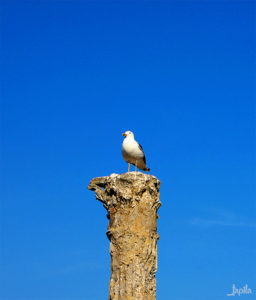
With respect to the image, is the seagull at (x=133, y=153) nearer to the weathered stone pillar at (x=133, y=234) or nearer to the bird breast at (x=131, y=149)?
the bird breast at (x=131, y=149)

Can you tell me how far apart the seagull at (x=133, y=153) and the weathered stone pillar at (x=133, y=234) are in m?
2.07

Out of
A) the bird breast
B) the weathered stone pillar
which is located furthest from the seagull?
the weathered stone pillar

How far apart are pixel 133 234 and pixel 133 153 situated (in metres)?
3.57

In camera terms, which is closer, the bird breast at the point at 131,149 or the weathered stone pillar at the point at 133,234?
the weathered stone pillar at the point at 133,234

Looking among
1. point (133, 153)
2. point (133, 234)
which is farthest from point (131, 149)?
point (133, 234)

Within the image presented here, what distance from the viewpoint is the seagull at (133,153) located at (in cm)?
2055

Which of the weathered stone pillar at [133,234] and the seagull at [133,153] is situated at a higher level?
the seagull at [133,153]

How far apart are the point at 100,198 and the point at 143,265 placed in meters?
2.67

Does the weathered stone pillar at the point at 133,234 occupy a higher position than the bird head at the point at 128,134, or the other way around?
the bird head at the point at 128,134

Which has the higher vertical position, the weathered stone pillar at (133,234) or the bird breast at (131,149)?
the bird breast at (131,149)

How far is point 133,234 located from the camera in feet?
58.8

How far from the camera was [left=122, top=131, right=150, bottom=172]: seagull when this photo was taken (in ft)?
67.4

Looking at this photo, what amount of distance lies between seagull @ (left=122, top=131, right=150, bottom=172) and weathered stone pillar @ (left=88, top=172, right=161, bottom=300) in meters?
2.07

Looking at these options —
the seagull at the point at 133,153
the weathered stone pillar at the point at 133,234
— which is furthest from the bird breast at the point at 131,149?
the weathered stone pillar at the point at 133,234
